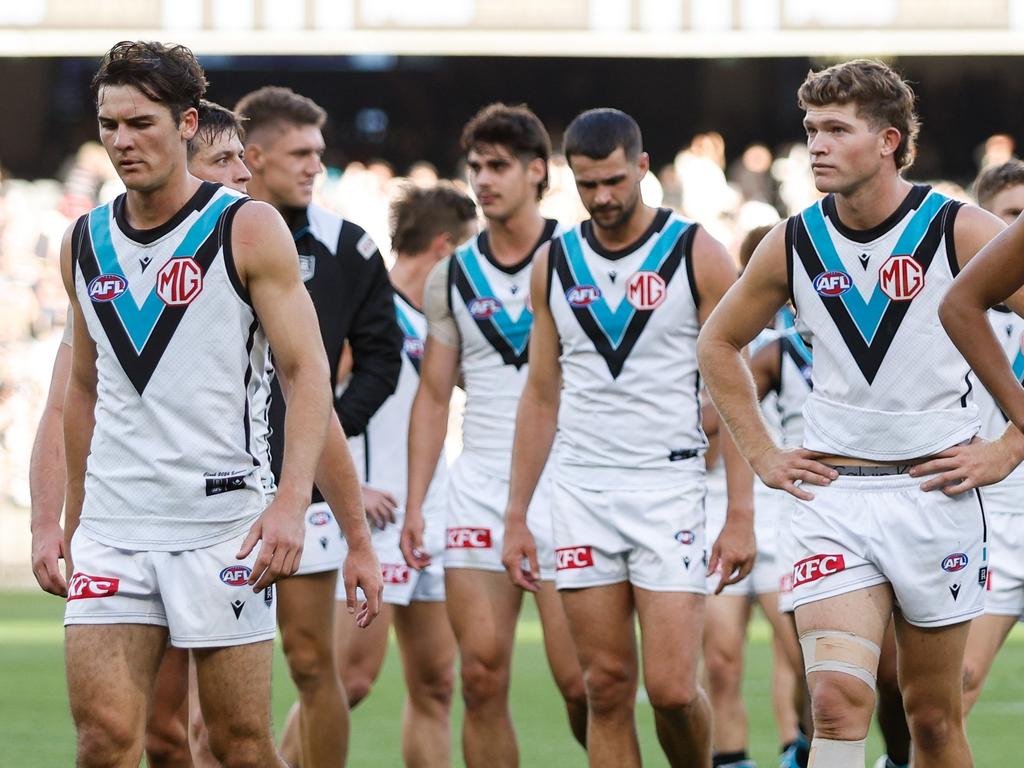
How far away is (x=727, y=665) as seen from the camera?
8.55 m

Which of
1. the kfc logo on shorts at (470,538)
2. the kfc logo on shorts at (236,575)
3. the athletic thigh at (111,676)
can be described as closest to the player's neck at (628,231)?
the kfc logo on shorts at (470,538)

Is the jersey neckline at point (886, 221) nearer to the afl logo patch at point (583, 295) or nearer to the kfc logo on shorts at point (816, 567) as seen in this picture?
the kfc logo on shorts at point (816, 567)

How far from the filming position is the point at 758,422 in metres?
5.81

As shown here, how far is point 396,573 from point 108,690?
3.05 metres

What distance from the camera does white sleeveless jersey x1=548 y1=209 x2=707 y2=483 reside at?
668 centimetres

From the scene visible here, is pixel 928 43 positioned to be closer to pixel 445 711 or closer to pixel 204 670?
pixel 445 711

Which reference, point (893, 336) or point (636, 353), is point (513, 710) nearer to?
point (636, 353)

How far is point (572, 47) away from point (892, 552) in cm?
1378

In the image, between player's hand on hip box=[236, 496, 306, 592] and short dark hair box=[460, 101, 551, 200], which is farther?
short dark hair box=[460, 101, 551, 200]

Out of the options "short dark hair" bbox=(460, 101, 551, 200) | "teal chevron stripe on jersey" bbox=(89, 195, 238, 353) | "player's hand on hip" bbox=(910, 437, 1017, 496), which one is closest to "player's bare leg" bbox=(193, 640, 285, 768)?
"teal chevron stripe on jersey" bbox=(89, 195, 238, 353)

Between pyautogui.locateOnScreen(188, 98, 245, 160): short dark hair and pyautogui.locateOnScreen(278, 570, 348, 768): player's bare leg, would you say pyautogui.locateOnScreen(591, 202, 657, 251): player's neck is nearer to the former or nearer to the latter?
pyautogui.locateOnScreen(188, 98, 245, 160): short dark hair

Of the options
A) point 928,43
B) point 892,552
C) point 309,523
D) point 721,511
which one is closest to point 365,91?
point 928,43

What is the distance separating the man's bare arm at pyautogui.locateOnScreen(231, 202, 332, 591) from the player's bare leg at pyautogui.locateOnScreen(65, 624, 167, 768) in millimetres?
426

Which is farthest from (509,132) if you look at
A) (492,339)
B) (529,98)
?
(529,98)
